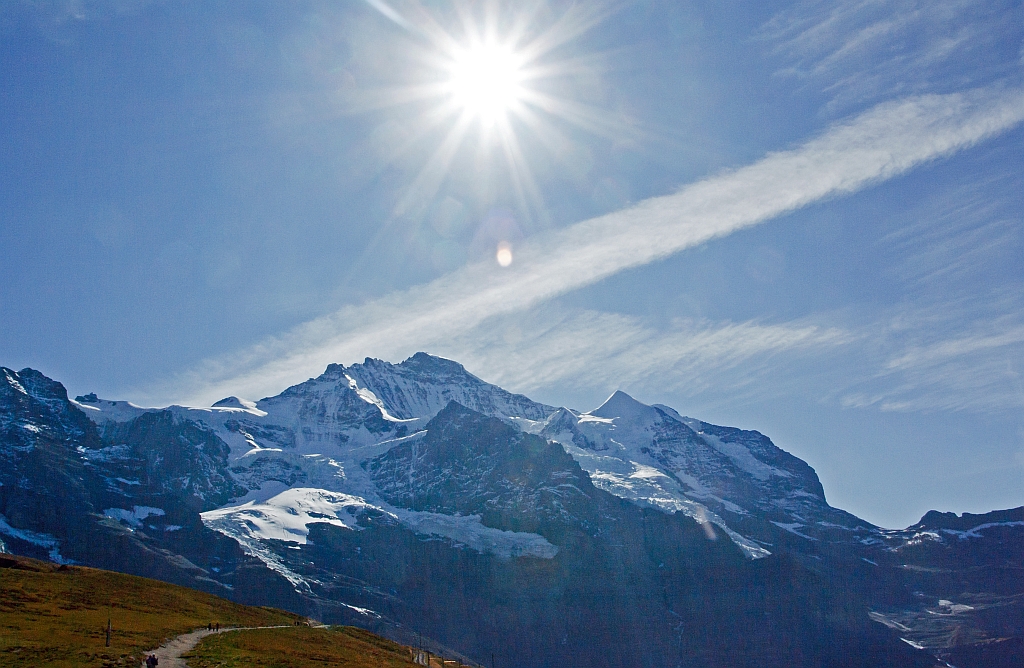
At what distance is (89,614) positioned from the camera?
92750 mm

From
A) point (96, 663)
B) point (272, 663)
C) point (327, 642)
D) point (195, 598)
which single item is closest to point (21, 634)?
point (96, 663)

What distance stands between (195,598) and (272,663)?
57.3m

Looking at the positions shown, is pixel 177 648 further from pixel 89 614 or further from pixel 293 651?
pixel 89 614

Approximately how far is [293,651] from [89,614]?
23325 mm

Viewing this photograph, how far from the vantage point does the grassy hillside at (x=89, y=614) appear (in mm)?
69750

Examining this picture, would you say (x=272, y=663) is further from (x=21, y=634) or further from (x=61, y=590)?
(x=61, y=590)

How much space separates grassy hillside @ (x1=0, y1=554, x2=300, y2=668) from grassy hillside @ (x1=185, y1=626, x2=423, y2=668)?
533cm

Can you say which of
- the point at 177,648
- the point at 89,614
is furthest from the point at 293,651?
the point at 89,614

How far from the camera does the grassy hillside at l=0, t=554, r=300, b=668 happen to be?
229ft

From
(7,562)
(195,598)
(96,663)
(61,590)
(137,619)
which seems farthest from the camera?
(195,598)

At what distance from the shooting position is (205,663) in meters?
72.8

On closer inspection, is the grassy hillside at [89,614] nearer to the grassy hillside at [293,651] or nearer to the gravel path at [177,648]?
the gravel path at [177,648]

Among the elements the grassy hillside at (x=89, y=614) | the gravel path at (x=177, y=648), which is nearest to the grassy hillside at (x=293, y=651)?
the gravel path at (x=177, y=648)

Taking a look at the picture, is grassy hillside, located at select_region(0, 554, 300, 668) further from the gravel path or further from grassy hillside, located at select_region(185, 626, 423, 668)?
grassy hillside, located at select_region(185, 626, 423, 668)
